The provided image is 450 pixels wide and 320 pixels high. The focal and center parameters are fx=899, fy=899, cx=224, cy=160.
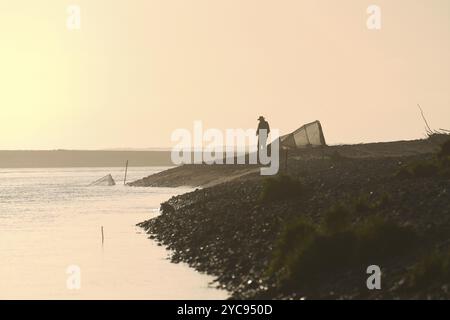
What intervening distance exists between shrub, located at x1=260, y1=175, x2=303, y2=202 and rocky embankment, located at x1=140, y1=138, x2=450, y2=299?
1.06 feet

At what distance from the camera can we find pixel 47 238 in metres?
39.0

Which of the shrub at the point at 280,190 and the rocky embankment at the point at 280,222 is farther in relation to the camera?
the shrub at the point at 280,190

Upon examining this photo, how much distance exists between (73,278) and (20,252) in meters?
8.55

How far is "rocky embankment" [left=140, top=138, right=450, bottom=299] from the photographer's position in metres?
20.8

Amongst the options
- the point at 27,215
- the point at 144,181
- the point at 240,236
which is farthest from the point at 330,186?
the point at 144,181

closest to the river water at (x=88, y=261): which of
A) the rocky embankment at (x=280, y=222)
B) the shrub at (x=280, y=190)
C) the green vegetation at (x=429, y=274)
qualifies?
the rocky embankment at (x=280, y=222)

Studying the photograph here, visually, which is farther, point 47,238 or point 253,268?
point 47,238

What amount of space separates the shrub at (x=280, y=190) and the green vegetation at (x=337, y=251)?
11050 millimetres

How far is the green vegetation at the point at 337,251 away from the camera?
21.3 m

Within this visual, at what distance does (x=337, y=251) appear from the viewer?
72.4ft

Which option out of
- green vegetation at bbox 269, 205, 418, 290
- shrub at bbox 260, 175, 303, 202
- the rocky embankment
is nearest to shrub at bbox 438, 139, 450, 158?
the rocky embankment

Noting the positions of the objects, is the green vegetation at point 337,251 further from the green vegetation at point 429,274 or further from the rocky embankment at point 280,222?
the green vegetation at point 429,274
